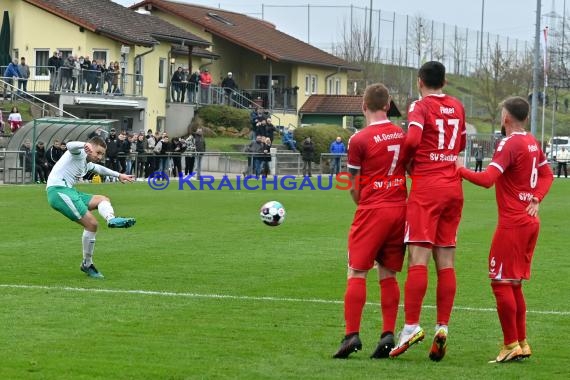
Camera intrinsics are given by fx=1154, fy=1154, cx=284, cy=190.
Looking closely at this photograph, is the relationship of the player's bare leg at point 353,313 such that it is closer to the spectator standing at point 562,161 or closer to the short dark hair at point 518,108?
the short dark hair at point 518,108

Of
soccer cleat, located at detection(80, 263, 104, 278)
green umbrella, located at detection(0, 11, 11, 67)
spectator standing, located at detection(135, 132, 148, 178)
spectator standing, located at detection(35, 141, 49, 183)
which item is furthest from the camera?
green umbrella, located at detection(0, 11, 11, 67)

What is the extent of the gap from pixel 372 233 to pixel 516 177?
3.97 feet

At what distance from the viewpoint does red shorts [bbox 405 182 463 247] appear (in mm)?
8789

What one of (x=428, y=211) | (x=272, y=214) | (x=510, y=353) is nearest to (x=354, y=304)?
(x=428, y=211)

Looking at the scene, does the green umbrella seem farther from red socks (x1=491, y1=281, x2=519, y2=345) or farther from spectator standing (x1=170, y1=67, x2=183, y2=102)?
red socks (x1=491, y1=281, x2=519, y2=345)

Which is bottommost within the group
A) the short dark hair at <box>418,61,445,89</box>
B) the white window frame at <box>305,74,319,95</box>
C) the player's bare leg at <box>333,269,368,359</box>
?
the player's bare leg at <box>333,269,368,359</box>

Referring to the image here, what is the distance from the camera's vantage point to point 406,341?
885cm

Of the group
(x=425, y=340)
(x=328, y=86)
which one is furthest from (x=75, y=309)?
(x=328, y=86)

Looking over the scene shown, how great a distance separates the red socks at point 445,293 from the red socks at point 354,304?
59 cm

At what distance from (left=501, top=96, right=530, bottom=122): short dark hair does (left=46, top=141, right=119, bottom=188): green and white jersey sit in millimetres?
6528

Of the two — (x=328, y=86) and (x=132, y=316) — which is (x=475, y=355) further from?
(x=328, y=86)

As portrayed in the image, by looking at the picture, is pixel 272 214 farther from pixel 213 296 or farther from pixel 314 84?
pixel 314 84

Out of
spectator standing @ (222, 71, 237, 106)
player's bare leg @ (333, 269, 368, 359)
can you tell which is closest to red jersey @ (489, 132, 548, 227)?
player's bare leg @ (333, 269, 368, 359)

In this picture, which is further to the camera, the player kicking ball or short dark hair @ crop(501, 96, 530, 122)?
the player kicking ball
